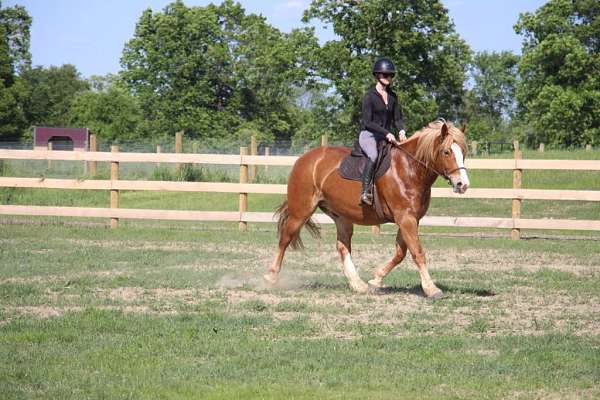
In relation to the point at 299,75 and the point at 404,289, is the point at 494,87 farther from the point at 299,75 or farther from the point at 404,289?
the point at 404,289

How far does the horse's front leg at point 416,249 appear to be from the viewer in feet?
31.1

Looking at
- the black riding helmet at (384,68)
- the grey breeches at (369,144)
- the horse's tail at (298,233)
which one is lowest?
the horse's tail at (298,233)

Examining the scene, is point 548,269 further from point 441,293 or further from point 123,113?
point 123,113

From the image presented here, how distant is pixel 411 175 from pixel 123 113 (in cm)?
5176

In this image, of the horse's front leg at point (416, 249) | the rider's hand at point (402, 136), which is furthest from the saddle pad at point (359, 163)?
the horse's front leg at point (416, 249)

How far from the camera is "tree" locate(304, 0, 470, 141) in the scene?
4519cm

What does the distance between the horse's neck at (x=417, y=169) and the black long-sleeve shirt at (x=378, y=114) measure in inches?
12.8

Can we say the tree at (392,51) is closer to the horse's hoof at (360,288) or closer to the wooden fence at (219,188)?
the wooden fence at (219,188)

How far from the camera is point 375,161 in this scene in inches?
393

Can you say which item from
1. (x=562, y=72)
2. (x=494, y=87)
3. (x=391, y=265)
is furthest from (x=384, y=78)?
(x=494, y=87)

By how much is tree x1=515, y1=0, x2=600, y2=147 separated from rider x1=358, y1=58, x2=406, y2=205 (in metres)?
40.3

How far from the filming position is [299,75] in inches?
1919

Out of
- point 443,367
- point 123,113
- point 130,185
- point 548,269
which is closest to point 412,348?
point 443,367

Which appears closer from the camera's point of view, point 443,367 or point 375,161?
point 443,367
